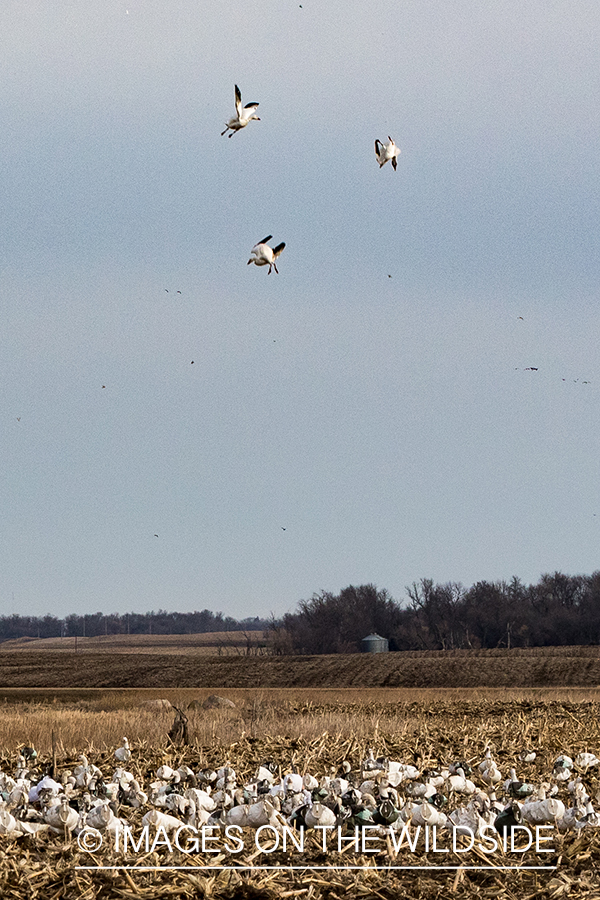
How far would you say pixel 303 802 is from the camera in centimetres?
658

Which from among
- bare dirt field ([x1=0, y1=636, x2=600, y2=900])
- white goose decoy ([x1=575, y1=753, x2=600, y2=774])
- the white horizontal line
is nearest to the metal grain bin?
bare dirt field ([x1=0, y1=636, x2=600, y2=900])

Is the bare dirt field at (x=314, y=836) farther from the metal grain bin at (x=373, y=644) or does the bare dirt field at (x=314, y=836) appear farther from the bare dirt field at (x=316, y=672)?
the metal grain bin at (x=373, y=644)

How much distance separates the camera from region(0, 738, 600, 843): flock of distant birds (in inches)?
245

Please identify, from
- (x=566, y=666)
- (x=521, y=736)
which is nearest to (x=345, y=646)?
(x=566, y=666)

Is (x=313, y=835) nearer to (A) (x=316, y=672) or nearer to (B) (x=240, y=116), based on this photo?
(B) (x=240, y=116)

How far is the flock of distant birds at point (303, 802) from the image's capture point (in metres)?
6.23

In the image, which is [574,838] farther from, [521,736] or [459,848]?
[521,736]

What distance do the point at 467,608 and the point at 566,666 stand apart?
44.2m

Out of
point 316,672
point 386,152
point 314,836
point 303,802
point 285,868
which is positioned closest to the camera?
point 285,868

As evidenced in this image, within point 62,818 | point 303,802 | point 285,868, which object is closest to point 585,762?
point 303,802

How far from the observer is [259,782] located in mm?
7320

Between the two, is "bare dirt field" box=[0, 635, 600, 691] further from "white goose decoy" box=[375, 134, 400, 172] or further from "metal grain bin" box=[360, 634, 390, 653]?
"white goose decoy" box=[375, 134, 400, 172]

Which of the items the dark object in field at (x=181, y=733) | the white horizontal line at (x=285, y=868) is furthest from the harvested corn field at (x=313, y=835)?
the dark object in field at (x=181, y=733)

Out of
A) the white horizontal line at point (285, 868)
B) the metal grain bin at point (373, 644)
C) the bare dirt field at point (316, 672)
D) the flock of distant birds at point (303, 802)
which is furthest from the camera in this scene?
the metal grain bin at point (373, 644)
